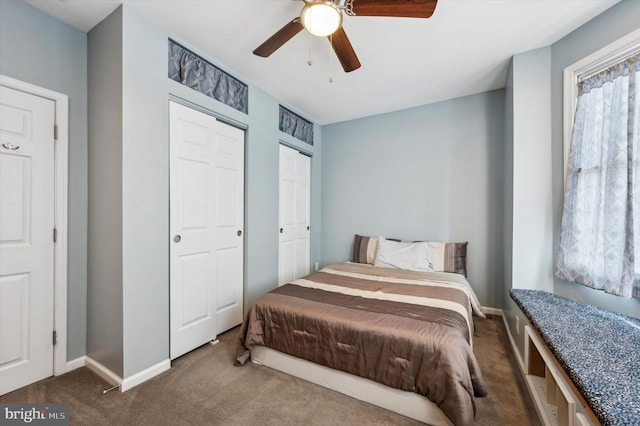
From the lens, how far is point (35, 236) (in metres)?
1.71

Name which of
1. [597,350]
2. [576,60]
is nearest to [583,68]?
[576,60]

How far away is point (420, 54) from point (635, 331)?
2.33m

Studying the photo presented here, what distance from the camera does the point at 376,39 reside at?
2006 mm

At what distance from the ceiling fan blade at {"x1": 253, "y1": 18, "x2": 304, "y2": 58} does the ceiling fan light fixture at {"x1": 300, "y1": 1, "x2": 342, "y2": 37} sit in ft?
0.35

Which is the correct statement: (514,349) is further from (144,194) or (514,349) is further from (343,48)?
(144,194)

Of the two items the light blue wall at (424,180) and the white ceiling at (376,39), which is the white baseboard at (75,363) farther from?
the light blue wall at (424,180)

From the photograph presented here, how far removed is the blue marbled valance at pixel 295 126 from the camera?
325cm

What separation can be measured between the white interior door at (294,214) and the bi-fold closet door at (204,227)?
70 cm

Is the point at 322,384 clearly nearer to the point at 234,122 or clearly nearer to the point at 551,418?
the point at 551,418

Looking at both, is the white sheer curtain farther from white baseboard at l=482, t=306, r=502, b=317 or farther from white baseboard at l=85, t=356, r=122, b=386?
white baseboard at l=85, t=356, r=122, b=386

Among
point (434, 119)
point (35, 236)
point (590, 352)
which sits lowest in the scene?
point (590, 352)

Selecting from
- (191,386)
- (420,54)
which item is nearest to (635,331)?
(420,54)

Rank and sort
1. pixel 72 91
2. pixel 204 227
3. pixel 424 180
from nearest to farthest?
pixel 72 91 < pixel 204 227 < pixel 424 180

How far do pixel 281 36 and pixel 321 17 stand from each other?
1.26 feet
